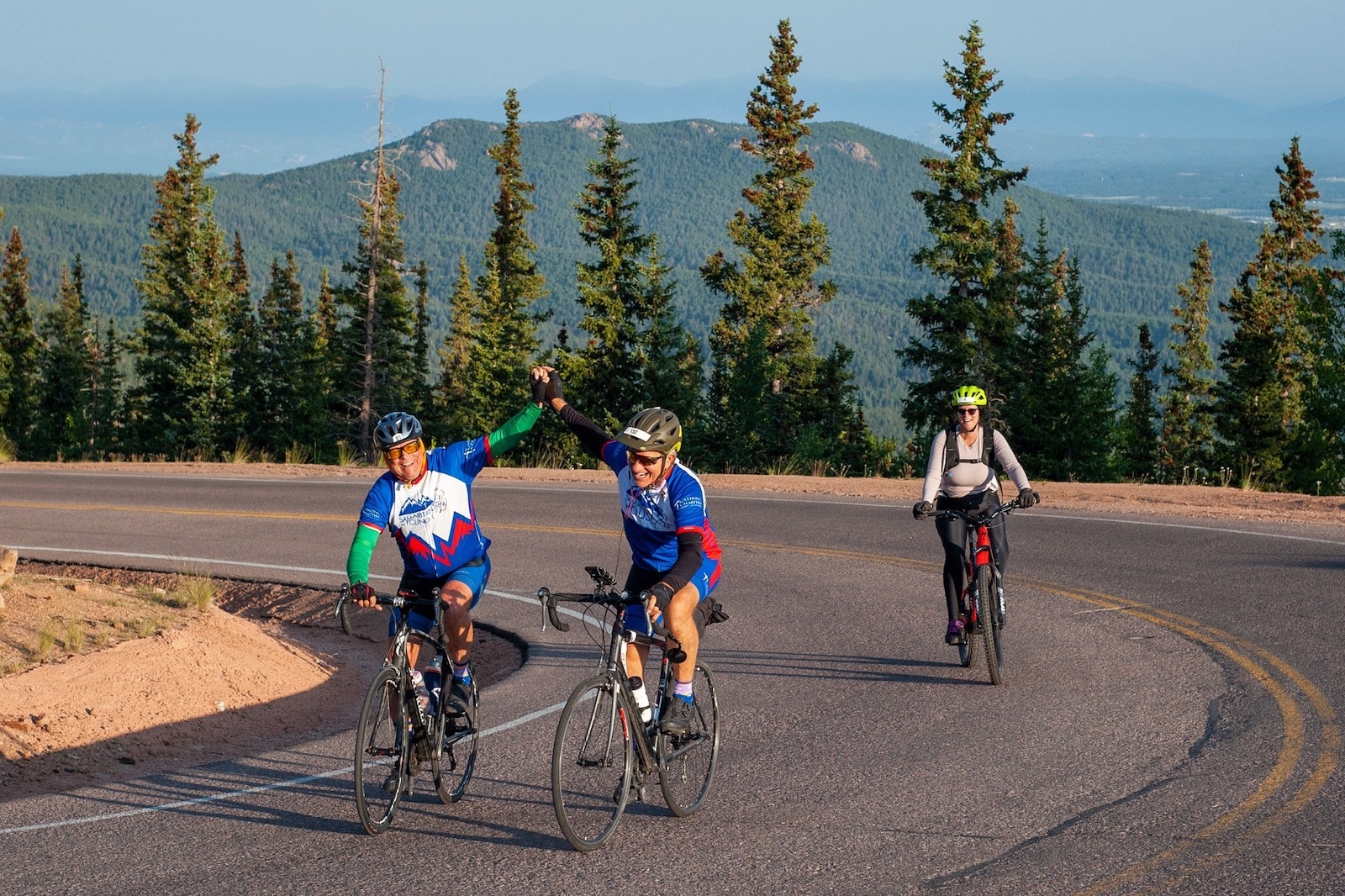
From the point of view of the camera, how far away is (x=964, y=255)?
4628 centimetres

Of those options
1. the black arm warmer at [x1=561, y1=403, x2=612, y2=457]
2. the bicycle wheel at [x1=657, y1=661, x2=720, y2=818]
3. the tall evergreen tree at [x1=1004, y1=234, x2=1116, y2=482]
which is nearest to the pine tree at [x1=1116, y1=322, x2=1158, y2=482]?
the tall evergreen tree at [x1=1004, y1=234, x2=1116, y2=482]

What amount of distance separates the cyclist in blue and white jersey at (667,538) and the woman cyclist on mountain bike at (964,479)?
339 cm

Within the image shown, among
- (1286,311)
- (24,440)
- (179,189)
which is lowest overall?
(24,440)

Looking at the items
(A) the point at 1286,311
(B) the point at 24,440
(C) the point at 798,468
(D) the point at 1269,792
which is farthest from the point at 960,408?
(B) the point at 24,440

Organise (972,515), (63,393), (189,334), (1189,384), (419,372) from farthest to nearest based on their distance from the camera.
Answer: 1. (63,393)
2. (419,372)
3. (1189,384)
4. (189,334)
5. (972,515)

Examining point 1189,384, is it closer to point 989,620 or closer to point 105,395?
point 105,395

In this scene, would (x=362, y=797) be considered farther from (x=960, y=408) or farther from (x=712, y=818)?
(x=960, y=408)

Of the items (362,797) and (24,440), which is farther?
(24,440)

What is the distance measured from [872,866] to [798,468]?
2522cm

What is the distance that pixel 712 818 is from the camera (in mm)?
6773

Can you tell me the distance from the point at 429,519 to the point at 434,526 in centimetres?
4

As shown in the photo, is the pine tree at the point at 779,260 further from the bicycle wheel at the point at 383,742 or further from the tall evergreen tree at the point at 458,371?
the bicycle wheel at the point at 383,742

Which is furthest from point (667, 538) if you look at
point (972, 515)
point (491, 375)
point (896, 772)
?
point (491, 375)

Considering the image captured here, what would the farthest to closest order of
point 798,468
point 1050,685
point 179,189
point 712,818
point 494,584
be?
point 179,189 < point 798,468 < point 494,584 < point 1050,685 < point 712,818
